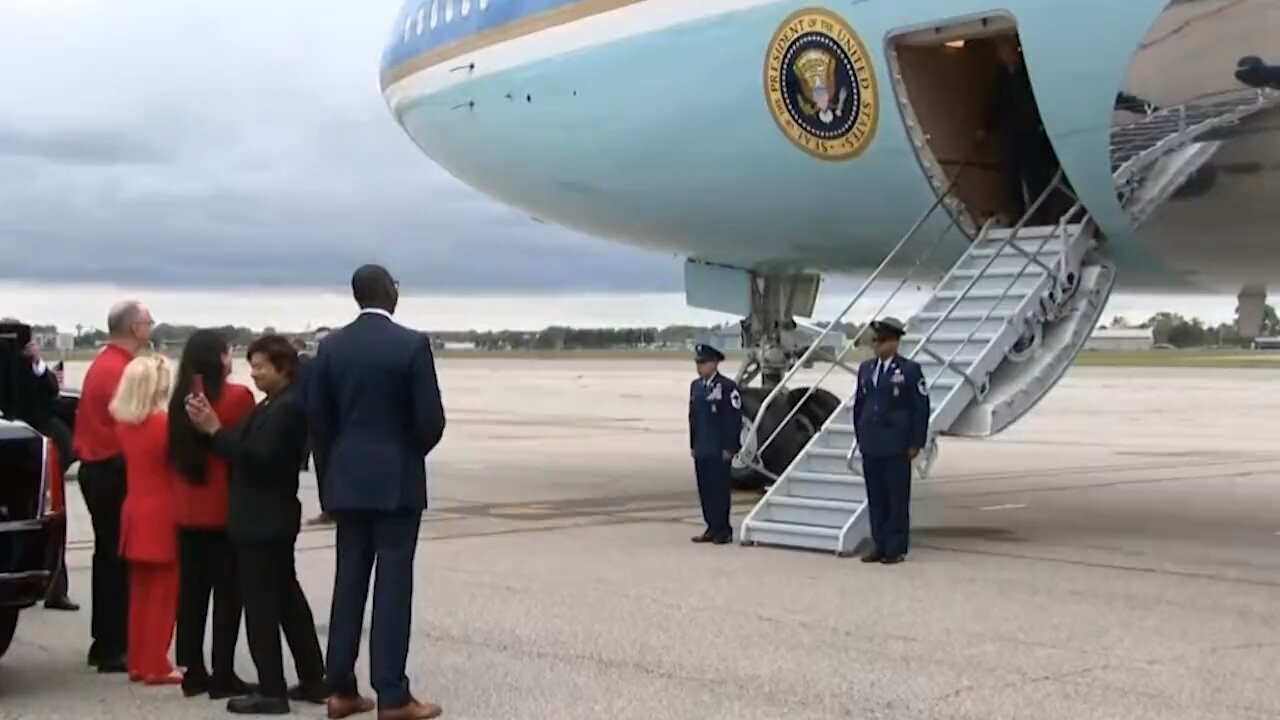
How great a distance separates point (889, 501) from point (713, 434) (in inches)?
63.4

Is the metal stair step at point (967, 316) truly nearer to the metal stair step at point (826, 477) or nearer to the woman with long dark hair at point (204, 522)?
the metal stair step at point (826, 477)

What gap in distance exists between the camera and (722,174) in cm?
1191

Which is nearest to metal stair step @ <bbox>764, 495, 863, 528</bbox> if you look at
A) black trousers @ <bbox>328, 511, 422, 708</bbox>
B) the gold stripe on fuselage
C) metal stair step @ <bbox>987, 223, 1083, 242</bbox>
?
metal stair step @ <bbox>987, 223, 1083, 242</bbox>

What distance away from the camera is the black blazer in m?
6.12

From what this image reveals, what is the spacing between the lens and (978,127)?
11273 mm

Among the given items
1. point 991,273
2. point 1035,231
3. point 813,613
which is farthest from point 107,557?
point 1035,231

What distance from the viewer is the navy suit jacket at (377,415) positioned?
226 inches

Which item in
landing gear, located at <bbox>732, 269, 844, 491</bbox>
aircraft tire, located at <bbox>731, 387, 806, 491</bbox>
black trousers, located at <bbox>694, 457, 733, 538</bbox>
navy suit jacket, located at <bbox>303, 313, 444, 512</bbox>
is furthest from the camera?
landing gear, located at <bbox>732, 269, 844, 491</bbox>

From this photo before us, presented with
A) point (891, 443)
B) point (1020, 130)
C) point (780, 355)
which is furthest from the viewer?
point (780, 355)

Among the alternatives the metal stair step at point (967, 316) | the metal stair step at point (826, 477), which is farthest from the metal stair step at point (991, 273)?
the metal stair step at point (826, 477)

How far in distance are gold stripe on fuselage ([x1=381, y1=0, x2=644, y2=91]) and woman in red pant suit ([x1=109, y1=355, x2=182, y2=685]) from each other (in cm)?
623

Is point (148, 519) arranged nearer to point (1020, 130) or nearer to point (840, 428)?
point (840, 428)

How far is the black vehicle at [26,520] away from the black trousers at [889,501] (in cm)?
486

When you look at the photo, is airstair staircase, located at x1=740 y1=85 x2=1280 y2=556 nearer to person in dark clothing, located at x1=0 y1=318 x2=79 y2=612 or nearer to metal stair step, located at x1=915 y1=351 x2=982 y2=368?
metal stair step, located at x1=915 y1=351 x2=982 y2=368
